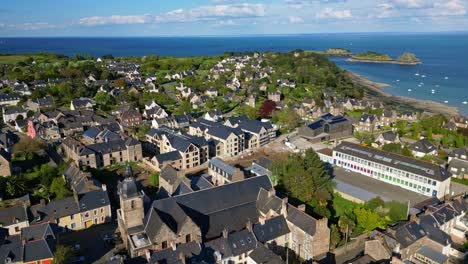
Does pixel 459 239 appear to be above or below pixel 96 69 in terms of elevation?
below

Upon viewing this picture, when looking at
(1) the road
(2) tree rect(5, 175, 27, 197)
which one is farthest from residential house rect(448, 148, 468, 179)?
(2) tree rect(5, 175, 27, 197)

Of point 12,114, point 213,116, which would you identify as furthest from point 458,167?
point 12,114

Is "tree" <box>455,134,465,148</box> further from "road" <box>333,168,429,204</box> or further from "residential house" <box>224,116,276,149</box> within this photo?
"residential house" <box>224,116,276,149</box>

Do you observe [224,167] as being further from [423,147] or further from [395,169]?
[423,147]

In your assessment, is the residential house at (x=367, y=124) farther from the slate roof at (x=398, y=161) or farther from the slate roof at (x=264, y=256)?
the slate roof at (x=264, y=256)

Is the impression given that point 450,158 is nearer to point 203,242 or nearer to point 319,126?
point 319,126

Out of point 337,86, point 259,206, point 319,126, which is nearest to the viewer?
point 259,206

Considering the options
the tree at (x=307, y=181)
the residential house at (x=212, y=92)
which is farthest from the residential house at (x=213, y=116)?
the tree at (x=307, y=181)

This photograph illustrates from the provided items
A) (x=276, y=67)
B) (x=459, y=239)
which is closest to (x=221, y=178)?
(x=459, y=239)
